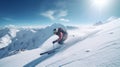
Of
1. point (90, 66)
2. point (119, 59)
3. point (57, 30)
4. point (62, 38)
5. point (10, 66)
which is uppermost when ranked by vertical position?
point (57, 30)

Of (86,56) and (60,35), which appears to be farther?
(60,35)

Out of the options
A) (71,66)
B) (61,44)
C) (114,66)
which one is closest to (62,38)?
(61,44)

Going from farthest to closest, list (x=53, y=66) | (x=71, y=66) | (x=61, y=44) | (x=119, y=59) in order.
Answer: (x=61, y=44)
(x=53, y=66)
(x=71, y=66)
(x=119, y=59)

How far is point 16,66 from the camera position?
14.4 meters

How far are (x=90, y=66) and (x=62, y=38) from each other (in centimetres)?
1205

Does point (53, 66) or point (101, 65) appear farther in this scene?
point (53, 66)

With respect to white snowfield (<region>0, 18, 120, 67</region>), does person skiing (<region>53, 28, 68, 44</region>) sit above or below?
above

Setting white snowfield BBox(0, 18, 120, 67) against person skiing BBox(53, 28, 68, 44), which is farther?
person skiing BBox(53, 28, 68, 44)

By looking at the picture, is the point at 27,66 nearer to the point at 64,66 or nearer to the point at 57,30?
the point at 64,66

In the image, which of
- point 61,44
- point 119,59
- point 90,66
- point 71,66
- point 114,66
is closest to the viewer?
point 114,66

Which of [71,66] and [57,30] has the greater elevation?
[57,30]

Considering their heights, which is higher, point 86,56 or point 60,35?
point 60,35

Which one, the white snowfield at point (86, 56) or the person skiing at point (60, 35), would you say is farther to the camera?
the person skiing at point (60, 35)

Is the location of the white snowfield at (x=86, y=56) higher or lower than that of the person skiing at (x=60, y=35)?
lower
